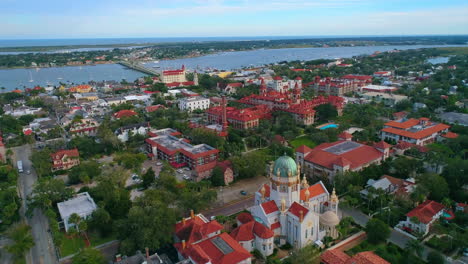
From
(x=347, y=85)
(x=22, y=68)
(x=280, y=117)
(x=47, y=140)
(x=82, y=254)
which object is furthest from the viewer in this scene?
(x=22, y=68)

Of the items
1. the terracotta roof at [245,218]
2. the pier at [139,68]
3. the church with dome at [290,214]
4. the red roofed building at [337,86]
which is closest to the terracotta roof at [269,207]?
the church with dome at [290,214]

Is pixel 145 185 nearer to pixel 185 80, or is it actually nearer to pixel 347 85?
pixel 347 85

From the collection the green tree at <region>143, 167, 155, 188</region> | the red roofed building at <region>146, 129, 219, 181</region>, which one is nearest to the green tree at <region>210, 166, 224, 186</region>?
the red roofed building at <region>146, 129, 219, 181</region>

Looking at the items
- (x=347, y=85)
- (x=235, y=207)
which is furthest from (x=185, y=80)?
(x=235, y=207)

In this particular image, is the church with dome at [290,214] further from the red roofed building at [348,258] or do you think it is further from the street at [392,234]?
the street at [392,234]

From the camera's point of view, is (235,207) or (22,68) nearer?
(235,207)

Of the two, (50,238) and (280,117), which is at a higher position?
(280,117)
